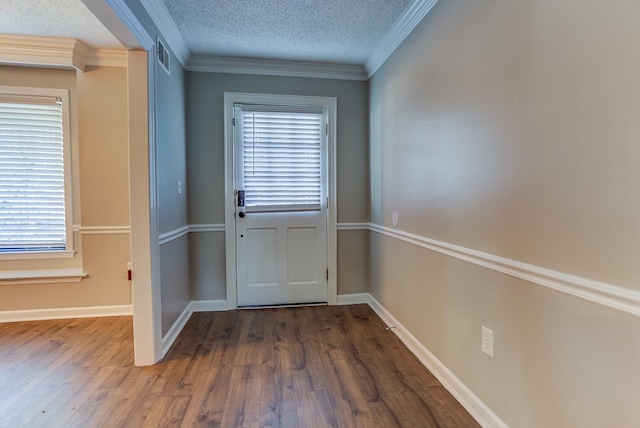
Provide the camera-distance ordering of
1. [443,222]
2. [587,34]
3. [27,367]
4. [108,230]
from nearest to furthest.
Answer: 1. [587,34]
2. [443,222]
3. [27,367]
4. [108,230]

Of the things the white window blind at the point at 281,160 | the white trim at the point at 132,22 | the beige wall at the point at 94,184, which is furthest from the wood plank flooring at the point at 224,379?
the white trim at the point at 132,22

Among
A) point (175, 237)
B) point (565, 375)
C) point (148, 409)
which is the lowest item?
point (148, 409)

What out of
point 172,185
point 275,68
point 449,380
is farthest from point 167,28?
point 449,380

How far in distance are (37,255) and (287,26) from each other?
303cm

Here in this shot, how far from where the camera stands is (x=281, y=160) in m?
3.17

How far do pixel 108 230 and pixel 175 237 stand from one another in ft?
2.84

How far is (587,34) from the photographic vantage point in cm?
103

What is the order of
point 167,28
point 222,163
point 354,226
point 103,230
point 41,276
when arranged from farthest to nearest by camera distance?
point 354,226, point 222,163, point 103,230, point 41,276, point 167,28

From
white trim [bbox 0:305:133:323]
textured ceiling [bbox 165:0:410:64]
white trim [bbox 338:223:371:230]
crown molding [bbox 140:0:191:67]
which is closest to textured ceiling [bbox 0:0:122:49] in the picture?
crown molding [bbox 140:0:191:67]

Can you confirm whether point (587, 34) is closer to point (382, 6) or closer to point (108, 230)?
point (382, 6)

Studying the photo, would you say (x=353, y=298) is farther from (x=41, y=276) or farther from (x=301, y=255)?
(x=41, y=276)

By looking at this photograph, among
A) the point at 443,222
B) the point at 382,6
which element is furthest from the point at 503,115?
the point at 382,6

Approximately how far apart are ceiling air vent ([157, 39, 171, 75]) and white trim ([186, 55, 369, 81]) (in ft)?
1.82

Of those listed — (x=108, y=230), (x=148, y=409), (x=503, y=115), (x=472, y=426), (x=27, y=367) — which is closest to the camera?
(x=503, y=115)
